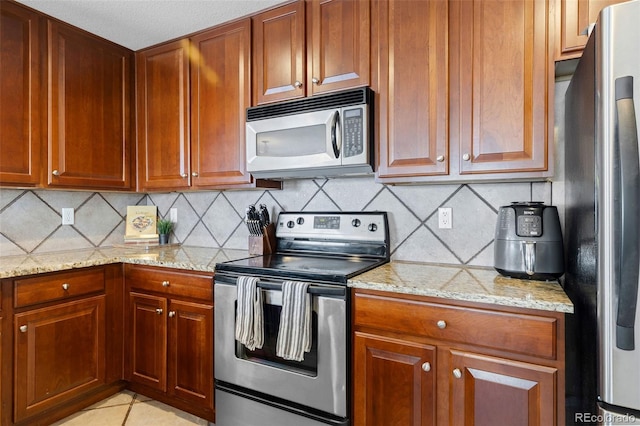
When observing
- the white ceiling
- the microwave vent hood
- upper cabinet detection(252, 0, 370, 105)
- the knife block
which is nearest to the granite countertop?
the knife block

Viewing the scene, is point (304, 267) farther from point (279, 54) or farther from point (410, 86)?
point (279, 54)

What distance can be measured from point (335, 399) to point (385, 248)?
80cm

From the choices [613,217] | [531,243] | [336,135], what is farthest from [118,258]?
[613,217]

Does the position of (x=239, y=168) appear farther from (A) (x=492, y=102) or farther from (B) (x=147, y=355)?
(A) (x=492, y=102)

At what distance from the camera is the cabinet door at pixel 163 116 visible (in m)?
2.38

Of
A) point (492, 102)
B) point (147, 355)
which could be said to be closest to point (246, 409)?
point (147, 355)

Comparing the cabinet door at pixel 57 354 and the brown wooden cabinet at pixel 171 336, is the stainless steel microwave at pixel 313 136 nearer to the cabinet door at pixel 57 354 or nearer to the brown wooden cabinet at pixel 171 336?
the brown wooden cabinet at pixel 171 336

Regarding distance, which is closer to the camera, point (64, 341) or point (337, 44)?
point (337, 44)

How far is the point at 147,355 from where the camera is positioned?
2139 millimetres

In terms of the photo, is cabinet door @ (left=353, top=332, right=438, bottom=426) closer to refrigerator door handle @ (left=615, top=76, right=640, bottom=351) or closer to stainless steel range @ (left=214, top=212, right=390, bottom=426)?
stainless steel range @ (left=214, top=212, right=390, bottom=426)

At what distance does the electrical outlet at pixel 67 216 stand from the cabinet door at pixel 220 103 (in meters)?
0.96

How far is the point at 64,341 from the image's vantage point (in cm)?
196

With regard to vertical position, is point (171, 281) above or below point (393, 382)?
above

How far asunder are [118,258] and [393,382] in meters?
1.76
